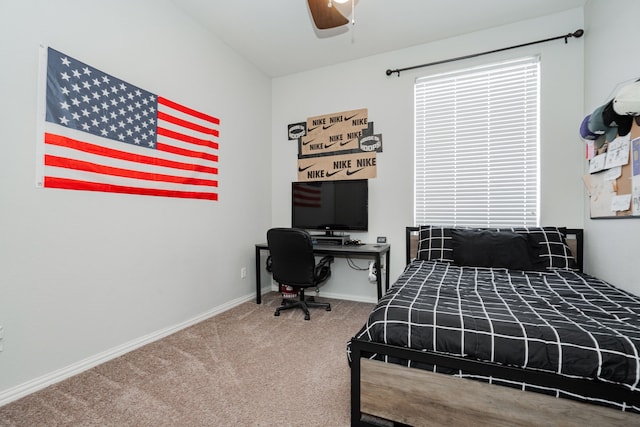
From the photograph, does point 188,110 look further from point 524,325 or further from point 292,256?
point 524,325

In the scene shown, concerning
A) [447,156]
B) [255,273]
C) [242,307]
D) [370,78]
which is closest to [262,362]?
[242,307]

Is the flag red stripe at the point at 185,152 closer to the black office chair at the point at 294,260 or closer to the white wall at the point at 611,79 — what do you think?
the black office chair at the point at 294,260

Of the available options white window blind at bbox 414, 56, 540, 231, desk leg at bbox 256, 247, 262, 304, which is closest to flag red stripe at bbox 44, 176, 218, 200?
desk leg at bbox 256, 247, 262, 304

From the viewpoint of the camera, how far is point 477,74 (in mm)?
2979

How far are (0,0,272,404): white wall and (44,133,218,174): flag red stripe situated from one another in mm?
114

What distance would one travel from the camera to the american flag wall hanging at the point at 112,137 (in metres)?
1.77

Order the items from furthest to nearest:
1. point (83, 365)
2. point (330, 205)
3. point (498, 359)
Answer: point (330, 205), point (83, 365), point (498, 359)

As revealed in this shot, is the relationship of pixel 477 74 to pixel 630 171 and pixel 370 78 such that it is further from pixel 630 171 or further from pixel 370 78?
pixel 630 171

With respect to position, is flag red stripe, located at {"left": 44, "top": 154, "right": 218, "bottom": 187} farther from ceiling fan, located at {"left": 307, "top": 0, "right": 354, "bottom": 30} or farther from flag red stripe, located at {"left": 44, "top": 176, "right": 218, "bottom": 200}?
ceiling fan, located at {"left": 307, "top": 0, "right": 354, "bottom": 30}

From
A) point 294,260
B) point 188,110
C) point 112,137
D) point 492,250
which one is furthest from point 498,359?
point 188,110

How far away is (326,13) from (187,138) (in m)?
1.59

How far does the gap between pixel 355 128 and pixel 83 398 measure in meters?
3.25

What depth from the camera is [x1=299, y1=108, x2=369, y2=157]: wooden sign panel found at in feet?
11.3

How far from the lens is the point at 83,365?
6.23 ft
